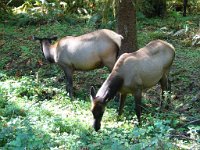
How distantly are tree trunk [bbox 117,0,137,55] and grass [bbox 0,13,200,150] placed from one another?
124cm

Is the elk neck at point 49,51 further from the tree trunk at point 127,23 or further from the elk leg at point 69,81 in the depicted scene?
the tree trunk at point 127,23

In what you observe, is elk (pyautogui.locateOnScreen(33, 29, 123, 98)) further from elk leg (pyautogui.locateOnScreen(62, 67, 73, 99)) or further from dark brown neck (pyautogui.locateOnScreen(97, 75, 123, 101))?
dark brown neck (pyautogui.locateOnScreen(97, 75, 123, 101))

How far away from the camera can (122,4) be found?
11.9 m

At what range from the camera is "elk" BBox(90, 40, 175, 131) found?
29.2 ft

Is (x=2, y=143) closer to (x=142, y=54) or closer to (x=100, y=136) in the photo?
(x=100, y=136)

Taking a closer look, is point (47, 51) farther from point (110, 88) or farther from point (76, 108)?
point (110, 88)

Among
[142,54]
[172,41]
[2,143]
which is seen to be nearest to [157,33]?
[172,41]

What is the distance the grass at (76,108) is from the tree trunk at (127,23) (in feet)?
4.07

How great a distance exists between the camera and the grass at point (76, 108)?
6719mm

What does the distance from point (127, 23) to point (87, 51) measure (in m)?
1.61

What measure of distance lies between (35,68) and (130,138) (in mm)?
6745

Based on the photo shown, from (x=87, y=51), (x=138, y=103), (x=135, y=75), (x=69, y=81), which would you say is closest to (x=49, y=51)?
(x=69, y=81)

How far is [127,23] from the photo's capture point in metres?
12.1

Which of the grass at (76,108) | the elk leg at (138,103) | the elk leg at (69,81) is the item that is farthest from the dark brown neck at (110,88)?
the elk leg at (69,81)
